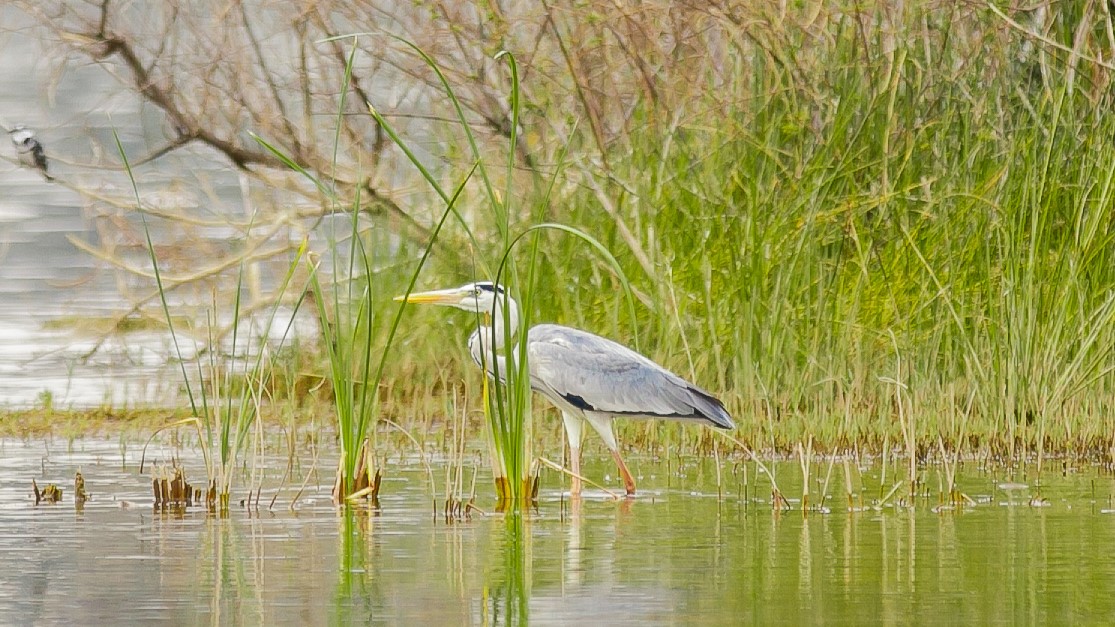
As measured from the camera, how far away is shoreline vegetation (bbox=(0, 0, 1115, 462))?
9180 mm

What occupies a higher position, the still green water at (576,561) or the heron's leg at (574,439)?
the heron's leg at (574,439)

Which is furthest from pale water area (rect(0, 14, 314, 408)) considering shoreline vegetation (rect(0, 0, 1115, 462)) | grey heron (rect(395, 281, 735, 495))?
grey heron (rect(395, 281, 735, 495))

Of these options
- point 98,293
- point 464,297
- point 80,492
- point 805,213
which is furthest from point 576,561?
point 98,293

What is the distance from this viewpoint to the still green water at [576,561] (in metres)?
4.81

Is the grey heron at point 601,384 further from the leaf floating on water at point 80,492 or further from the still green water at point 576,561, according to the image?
the leaf floating on water at point 80,492

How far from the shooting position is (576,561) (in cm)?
573

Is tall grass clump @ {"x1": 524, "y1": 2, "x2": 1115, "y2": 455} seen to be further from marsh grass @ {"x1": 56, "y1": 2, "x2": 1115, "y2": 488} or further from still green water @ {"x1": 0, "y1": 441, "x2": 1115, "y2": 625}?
still green water @ {"x1": 0, "y1": 441, "x2": 1115, "y2": 625}

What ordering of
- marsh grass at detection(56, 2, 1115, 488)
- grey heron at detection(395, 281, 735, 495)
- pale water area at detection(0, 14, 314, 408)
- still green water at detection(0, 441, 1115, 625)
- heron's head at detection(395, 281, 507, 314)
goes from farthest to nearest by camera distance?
pale water area at detection(0, 14, 314, 408) < marsh grass at detection(56, 2, 1115, 488) < heron's head at detection(395, 281, 507, 314) < grey heron at detection(395, 281, 735, 495) < still green water at detection(0, 441, 1115, 625)

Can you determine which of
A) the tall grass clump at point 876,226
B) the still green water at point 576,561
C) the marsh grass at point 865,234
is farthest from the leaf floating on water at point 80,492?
the tall grass clump at point 876,226

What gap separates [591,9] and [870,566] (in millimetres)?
5891

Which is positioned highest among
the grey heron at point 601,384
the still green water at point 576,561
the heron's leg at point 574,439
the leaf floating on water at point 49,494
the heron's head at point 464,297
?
the heron's head at point 464,297

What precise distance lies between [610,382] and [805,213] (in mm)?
2084

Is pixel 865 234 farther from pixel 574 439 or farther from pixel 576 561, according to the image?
pixel 576 561

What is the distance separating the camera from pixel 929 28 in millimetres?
10367
